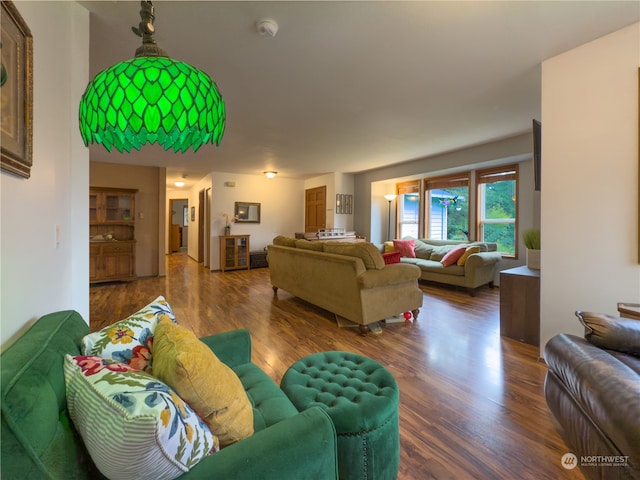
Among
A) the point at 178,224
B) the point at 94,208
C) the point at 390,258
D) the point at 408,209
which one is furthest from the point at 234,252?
the point at 178,224

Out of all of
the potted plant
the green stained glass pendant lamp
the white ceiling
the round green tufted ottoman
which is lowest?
the round green tufted ottoman

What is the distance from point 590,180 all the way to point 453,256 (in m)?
2.88

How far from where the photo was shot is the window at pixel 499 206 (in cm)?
493

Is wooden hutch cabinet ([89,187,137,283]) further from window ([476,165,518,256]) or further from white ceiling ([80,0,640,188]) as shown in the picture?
window ([476,165,518,256])

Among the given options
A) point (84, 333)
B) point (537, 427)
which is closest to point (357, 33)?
point (84, 333)

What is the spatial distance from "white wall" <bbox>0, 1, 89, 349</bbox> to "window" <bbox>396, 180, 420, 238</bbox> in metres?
6.03

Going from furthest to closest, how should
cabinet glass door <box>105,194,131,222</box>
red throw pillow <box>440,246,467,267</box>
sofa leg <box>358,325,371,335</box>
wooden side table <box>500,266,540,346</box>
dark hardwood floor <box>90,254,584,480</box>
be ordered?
cabinet glass door <box>105,194,131,222</box>, red throw pillow <box>440,246,467,267</box>, sofa leg <box>358,325,371,335</box>, wooden side table <box>500,266,540,346</box>, dark hardwood floor <box>90,254,584,480</box>

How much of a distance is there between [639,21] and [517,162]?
10.1 feet

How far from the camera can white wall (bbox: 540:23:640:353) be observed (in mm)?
1945

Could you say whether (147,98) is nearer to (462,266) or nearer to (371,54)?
(371,54)

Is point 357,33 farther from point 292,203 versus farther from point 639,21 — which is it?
point 292,203

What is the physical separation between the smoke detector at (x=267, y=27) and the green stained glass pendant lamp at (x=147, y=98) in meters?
1.11

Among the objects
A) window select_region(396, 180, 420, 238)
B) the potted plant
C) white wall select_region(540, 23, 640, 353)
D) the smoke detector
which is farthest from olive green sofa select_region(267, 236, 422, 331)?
window select_region(396, 180, 420, 238)

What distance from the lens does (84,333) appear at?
1.11 metres
